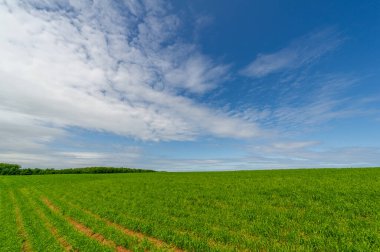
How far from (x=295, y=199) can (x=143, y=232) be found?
486 inches

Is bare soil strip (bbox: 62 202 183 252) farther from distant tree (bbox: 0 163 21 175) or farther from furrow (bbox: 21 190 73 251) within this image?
distant tree (bbox: 0 163 21 175)

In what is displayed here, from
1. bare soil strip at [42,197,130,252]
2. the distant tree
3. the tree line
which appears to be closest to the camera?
bare soil strip at [42,197,130,252]

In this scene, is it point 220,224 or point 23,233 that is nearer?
point 220,224

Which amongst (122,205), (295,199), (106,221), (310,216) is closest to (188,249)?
(310,216)

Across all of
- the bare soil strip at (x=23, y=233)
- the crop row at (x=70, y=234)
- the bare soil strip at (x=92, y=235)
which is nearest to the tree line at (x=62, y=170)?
the bare soil strip at (x=23, y=233)

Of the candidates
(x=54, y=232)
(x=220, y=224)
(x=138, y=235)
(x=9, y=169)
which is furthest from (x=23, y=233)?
(x=9, y=169)

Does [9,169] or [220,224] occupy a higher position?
[9,169]

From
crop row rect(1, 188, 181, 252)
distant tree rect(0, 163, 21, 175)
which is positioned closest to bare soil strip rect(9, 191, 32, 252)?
crop row rect(1, 188, 181, 252)

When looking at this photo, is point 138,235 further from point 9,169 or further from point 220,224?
point 9,169

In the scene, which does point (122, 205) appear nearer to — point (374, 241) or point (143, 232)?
point (143, 232)

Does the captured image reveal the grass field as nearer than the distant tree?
Yes

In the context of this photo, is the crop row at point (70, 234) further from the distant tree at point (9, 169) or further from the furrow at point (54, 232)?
the distant tree at point (9, 169)

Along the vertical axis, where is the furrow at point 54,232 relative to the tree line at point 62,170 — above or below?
below

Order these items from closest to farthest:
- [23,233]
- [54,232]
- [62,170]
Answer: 1. [54,232]
2. [23,233]
3. [62,170]
